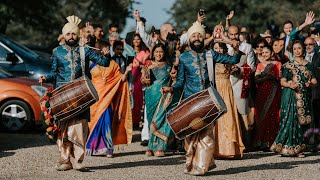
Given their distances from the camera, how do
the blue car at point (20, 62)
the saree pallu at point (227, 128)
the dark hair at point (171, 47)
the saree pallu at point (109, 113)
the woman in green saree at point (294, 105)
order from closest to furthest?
the saree pallu at point (227, 128) < the woman in green saree at point (294, 105) < the saree pallu at point (109, 113) < the dark hair at point (171, 47) < the blue car at point (20, 62)

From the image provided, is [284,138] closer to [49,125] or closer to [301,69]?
[301,69]

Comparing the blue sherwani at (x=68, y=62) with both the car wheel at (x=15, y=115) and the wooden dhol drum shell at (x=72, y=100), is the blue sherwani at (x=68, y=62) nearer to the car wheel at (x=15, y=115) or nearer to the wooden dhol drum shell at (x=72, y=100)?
the wooden dhol drum shell at (x=72, y=100)

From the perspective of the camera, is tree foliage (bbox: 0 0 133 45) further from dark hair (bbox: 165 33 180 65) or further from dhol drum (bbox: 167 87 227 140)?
dhol drum (bbox: 167 87 227 140)

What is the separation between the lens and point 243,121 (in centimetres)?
1454

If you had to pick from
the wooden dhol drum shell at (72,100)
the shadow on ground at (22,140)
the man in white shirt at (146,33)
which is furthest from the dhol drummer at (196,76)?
the man in white shirt at (146,33)

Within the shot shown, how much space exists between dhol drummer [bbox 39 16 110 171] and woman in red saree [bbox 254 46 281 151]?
3.37 meters

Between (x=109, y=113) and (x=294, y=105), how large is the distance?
265 cm

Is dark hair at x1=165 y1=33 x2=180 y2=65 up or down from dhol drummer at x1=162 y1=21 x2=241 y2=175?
up

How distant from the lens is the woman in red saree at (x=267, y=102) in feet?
48.2

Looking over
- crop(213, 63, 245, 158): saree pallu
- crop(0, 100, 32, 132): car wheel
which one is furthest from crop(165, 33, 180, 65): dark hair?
crop(0, 100, 32, 132): car wheel

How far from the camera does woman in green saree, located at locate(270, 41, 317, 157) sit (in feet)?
45.2

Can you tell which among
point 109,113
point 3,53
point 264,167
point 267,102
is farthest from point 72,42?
point 3,53

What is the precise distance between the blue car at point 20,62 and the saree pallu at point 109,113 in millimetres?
5368

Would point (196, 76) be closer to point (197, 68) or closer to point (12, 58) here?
point (197, 68)
